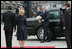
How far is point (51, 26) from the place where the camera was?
51.2ft

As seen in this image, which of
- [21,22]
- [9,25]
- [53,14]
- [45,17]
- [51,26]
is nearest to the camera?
[9,25]

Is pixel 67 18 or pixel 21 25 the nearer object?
pixel 67 18

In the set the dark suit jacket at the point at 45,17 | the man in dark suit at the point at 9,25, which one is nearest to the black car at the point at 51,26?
the dark suit jacket at the point at 45,17

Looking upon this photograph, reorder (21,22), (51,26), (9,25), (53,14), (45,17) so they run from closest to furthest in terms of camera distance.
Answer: (9,25)
(21,22)
(45,17)
(51,26)
(53,14)

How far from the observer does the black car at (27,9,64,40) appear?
608 inches

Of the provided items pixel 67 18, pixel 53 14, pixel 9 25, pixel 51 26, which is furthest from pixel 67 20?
pixel 53 14

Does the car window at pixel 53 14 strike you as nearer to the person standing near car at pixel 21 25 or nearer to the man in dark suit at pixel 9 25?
the person standing near car at pixel 21 25

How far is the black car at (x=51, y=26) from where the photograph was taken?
15445mm

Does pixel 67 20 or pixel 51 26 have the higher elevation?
pixel 67 20

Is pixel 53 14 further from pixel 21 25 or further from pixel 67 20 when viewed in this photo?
pixel 67 20

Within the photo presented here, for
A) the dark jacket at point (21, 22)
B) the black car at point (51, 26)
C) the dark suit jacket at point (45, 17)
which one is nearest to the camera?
the dark jacket at point (21, 22)

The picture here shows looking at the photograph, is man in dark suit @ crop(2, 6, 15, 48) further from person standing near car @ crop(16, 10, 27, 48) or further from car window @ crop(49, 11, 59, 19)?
car window @ crop(49, 11, 59, 19)

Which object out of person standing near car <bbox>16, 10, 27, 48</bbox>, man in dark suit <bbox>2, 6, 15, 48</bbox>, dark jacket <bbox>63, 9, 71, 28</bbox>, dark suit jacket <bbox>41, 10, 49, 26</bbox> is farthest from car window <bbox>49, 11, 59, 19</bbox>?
dark jacket <bbox>63, 9, 71, 28</bbox>

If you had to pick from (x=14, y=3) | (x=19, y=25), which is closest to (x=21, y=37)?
(x=19, y=25)
